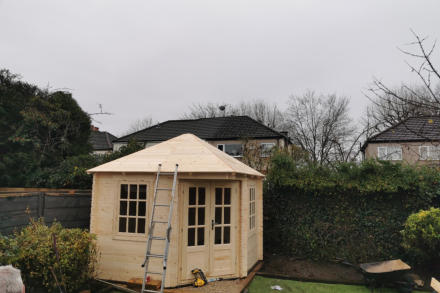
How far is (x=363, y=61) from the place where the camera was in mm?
4332

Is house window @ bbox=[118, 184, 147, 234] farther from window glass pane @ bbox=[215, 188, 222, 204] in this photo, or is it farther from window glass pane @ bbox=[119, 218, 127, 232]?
window glass pane @ bbox=[215, 188, 222, 204]

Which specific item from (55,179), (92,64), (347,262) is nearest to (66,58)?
(92,64)

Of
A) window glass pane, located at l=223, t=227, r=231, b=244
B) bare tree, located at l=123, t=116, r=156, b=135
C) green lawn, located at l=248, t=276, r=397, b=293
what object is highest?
bare tree, located at l=123, t=116, r=156, b=135

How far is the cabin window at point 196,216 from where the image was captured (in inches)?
224

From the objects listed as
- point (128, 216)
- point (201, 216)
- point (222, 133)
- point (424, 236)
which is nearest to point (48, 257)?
point (128, 216)

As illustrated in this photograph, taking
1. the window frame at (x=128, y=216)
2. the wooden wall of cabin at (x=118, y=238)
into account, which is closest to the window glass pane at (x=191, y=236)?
the wooden wall of cabin at (x=118, y=238)

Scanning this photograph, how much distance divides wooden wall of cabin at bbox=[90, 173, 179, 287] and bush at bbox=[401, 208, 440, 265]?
5.56 metres

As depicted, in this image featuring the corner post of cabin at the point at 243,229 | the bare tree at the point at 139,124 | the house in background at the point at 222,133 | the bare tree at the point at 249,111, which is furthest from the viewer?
the bare tree at the point at 139,124

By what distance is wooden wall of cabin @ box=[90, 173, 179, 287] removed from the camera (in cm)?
542

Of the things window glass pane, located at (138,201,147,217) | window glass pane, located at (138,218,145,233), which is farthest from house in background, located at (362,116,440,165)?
window glass pane, located at (138,218,145,233)

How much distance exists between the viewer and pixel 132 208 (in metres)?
5.73

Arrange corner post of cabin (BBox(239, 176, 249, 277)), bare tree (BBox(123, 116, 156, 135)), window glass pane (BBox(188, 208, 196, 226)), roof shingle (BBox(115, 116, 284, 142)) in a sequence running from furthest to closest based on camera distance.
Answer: bare tree (BBox(123, 116, 156, 135))
roof shingle (BBox(115, 116, 284, 142))
corner post of cabin (BBox(239, 176, 249, 277))
window glass pane (BBox(188, 208, 196, 226))

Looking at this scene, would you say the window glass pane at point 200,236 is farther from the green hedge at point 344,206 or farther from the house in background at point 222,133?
the house in background at point 222,133

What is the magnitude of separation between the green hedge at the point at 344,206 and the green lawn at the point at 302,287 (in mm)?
1680
